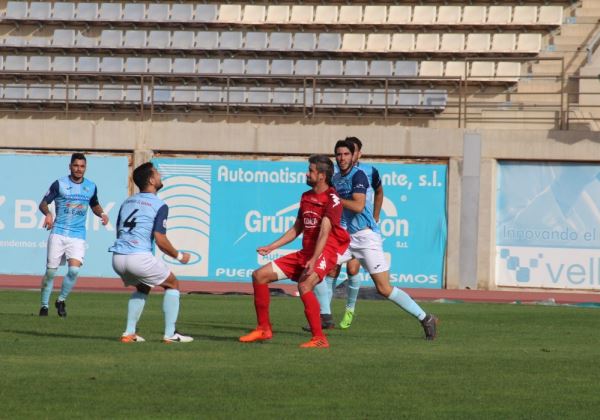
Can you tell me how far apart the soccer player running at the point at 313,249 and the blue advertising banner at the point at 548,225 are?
15965 millimetres

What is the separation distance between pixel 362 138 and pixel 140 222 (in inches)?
640

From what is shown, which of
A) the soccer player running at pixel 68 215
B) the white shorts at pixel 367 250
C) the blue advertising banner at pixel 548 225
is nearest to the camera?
the white shorts at pixel 367 250

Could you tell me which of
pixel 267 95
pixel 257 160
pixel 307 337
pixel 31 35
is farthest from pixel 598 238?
pixel 31 35

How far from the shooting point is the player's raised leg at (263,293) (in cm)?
1165

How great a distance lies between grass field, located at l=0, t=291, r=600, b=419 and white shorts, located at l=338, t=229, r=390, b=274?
76cm

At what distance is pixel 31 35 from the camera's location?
36.2 metres

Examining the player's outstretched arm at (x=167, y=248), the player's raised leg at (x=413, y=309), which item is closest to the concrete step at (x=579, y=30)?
the player's raised leg at (x=413, y=309)

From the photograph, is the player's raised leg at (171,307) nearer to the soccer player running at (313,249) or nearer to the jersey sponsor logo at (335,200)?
the soccer player running at (313,249)

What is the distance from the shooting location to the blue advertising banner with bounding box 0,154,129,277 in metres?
28.0

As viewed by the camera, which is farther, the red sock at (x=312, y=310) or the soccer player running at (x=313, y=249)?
the soccer player running at (x=313, y=249)

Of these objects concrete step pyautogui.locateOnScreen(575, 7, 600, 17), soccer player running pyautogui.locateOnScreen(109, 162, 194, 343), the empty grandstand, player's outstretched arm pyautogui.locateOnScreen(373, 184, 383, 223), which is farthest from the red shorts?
concrete step pyautogui.locateOnScreen(575, 7, 600, 17)

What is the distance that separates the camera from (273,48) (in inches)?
1357

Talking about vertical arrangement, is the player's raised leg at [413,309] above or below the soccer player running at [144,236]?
below

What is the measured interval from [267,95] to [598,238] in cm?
955
